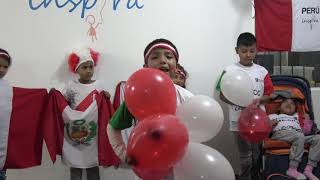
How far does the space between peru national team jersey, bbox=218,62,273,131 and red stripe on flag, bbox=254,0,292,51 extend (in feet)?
1.55

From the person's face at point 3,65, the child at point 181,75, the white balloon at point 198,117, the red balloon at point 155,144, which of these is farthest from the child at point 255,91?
the red balloon at point 155,144

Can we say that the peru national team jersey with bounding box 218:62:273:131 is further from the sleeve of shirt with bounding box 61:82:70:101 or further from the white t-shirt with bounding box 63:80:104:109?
the sleeve of shirt with bounding box 61:82:70:101

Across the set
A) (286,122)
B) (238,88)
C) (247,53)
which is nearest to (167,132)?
(238,88)

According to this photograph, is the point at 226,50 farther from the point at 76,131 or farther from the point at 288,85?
the point at 76,131

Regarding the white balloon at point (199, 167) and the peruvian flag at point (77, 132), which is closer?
the white balloon at point (199, 167)

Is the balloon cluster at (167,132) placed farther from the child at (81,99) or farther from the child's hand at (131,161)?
the child at (81,99)

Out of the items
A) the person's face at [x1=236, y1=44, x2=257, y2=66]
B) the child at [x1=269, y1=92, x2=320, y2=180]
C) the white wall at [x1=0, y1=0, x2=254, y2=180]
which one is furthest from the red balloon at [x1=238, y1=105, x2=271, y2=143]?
the white wall at [x1=0, y1=0, x2=254, y2=180]

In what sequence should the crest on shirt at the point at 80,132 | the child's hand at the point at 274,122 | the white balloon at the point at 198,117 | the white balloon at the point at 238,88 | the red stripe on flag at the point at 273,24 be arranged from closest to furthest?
the white balloon at the point at 198,117
the white balloon at the point at 238,88
the crest on shirt at the point at 80,132
the child's hand at the point at 274,122
the red stripe on flag at the point at 273,24

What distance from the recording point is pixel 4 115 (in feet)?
9.03

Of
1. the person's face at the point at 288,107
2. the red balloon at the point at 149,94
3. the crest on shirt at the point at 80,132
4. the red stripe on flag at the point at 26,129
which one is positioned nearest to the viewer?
the red balloon at the point at 149,94

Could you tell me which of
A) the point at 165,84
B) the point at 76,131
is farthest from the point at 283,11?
the point at 165,84

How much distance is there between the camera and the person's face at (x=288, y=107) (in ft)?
10.4

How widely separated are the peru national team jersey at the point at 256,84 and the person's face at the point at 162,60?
1545mm

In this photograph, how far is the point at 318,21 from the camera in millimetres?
3688
